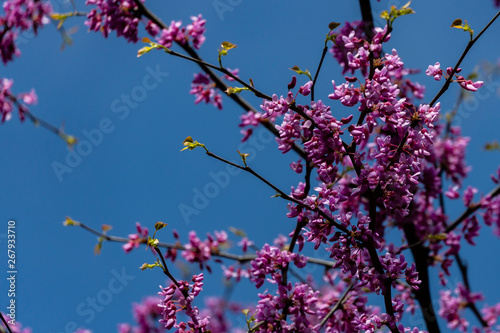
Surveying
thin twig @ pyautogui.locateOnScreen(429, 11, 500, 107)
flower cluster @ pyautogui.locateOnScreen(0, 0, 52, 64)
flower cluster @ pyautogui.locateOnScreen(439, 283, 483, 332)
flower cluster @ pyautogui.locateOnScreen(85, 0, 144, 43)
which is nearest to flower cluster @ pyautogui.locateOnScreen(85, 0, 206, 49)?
flower cluster @ pyautogui.locateOnScreen(85, 0, 144, 43)

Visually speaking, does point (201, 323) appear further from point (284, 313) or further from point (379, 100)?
point (379, 100)

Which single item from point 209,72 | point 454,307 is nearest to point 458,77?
point 209,72

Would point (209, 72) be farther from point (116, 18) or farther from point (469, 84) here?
point (469, 84)

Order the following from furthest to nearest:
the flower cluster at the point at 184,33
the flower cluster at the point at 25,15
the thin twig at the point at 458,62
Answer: the flower cluster at the point at 25,15, the flower cluster at the point at 184,33, the thin twig at the point at 458,62

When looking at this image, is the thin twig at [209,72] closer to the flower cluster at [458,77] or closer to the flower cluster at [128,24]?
the flower cluster at [128,24]

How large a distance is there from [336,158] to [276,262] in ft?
2.69

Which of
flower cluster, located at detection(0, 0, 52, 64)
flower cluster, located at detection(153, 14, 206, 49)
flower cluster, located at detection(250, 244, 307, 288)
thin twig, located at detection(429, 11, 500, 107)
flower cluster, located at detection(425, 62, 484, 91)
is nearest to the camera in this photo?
thin twig, located at detection(429, 11, 500, 107)

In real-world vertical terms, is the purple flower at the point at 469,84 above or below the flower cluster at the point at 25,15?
below

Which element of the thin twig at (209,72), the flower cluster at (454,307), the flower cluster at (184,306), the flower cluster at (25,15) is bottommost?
the flower cluster at (184,306)

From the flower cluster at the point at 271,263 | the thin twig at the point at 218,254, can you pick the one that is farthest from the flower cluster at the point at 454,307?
the flower cluster at the point at 271,263

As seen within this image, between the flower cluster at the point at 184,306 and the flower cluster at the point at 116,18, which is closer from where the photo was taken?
the flower cluster at the point at 184,306

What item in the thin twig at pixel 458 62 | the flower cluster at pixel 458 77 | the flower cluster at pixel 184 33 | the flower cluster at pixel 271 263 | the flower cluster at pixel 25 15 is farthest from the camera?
the flower cluster at pixel 25 15

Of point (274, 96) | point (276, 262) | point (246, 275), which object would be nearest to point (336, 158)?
point (274, 96)

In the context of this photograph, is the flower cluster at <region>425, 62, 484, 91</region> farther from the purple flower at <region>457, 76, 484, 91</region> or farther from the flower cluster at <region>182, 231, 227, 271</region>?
the flower cluster at <region>182, 231, 227, 271</region>
